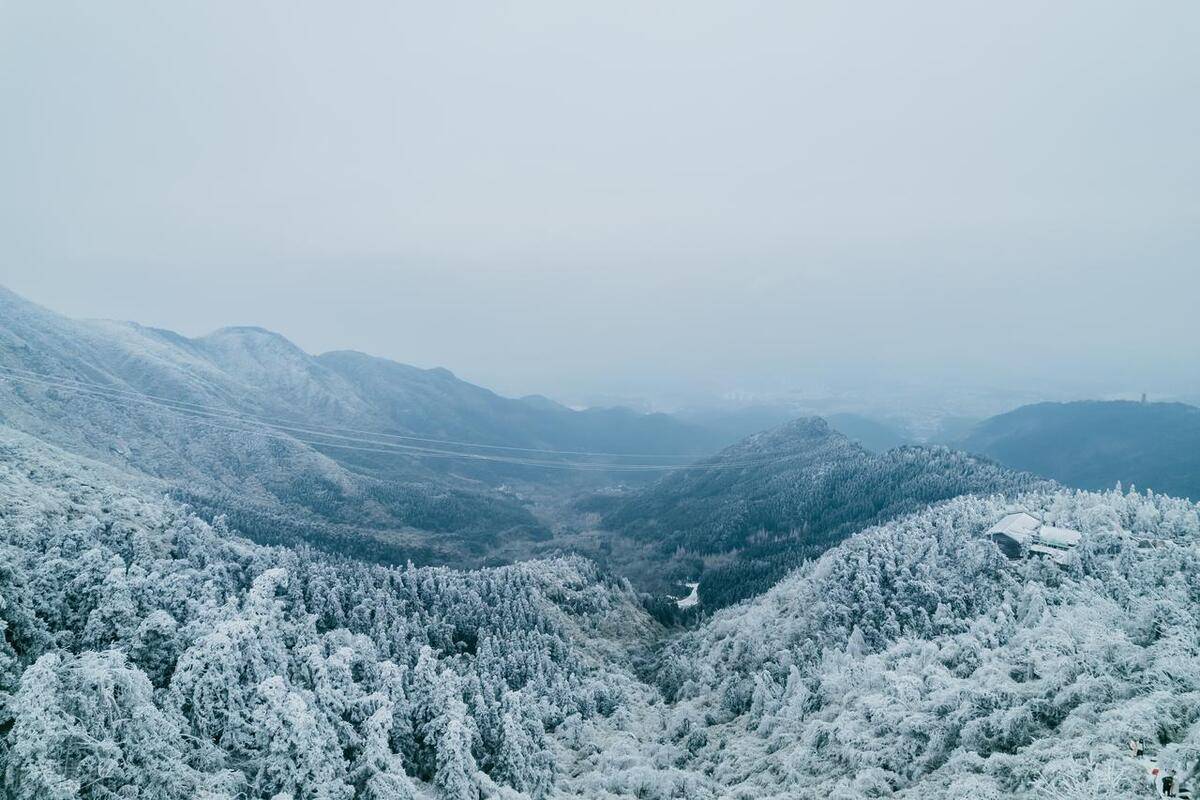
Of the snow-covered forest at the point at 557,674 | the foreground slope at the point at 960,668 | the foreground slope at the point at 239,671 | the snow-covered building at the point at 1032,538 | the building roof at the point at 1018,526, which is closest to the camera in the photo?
the foreground slope at the point at 239,671

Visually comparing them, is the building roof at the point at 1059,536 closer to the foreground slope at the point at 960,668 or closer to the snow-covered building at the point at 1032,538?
the snow-covered building at the point at 1032,538

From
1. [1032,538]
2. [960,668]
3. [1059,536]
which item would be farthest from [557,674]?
[1059,536]

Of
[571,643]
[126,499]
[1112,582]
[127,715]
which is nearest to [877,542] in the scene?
[1112,582]

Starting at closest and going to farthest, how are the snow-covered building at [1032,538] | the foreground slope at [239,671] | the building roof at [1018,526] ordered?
the foreground slope at [239,671]
the snow-covered building at [1032,538]
the building roof at [1018,526]

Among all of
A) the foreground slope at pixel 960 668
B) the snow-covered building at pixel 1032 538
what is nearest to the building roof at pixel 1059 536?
the snow-covered building at pixel 1032 538

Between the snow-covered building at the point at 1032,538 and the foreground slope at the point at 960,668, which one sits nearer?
the foreground slope at the point at 960,668

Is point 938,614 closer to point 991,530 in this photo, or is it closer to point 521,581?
point 991,530

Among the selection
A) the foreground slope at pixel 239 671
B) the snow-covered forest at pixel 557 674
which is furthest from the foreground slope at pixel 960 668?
the foreground slope at pixel 239 671
